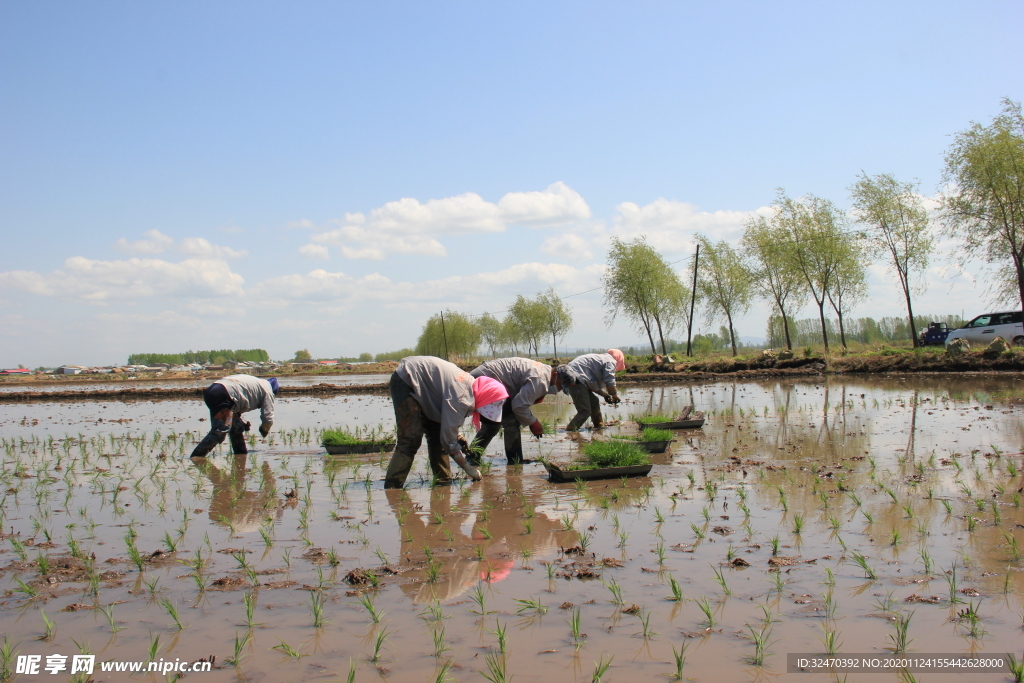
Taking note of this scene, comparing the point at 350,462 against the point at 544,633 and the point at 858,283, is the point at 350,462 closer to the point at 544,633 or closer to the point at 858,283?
the point at 544,633

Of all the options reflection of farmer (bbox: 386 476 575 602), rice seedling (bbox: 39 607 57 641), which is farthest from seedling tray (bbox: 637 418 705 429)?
rice seedling (bbox: 39 607 57 641)

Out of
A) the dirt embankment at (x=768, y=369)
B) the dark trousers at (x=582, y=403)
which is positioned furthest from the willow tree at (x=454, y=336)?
the dark trousers at (x=582, y=403)

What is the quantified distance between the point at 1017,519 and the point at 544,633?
4.32 meters

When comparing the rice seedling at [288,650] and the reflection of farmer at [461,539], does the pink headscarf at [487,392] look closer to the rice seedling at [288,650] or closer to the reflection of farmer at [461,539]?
the reflection of farmer at [461,539]

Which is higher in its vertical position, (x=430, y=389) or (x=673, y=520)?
(x=430, y=389)

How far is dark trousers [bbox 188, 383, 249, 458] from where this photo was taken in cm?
1016

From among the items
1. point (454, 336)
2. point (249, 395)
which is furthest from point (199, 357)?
point (249, 395)

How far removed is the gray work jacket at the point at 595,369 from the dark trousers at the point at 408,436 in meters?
3.77

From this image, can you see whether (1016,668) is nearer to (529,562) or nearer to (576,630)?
(576,630)

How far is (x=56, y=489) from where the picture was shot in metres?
8.39

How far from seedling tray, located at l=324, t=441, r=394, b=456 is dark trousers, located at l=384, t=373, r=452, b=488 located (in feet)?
8.35

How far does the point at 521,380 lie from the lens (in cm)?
895

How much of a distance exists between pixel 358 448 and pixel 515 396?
305cm

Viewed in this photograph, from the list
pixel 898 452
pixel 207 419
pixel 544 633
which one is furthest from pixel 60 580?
pixel 207 419
